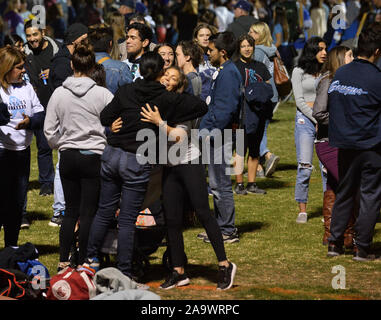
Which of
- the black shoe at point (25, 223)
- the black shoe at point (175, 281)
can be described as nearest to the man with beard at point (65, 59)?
the black shoe at point (25, 223)

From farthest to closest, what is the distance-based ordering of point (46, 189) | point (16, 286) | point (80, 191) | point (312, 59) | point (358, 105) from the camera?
1. point (46, 189)
2. point (312, 59)
3. point (358, 105)
4. point (80, 191)
5. point (16, 286)

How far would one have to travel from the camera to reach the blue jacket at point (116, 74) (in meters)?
8.66

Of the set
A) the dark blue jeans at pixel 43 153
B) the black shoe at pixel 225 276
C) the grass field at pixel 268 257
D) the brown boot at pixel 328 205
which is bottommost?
the grass field at pixel 268 257

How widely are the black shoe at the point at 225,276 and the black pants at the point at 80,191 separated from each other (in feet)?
3.89

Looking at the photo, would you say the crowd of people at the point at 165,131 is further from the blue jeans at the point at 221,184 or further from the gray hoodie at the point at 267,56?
the gray hoodie at the point at 267,56

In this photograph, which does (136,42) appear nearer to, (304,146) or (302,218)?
(304,146)

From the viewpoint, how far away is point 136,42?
364 inches

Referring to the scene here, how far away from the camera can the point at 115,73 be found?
8.67 metres

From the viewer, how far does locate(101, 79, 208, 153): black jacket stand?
6855 millimetres

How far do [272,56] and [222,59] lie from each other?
3504mm

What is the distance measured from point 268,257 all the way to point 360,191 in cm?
114

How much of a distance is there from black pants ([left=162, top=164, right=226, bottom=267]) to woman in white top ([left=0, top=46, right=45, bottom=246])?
1.53 m

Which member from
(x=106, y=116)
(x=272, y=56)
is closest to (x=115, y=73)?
(x=106, y=116)

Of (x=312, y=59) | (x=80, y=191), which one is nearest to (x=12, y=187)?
(x=80, y=191)
